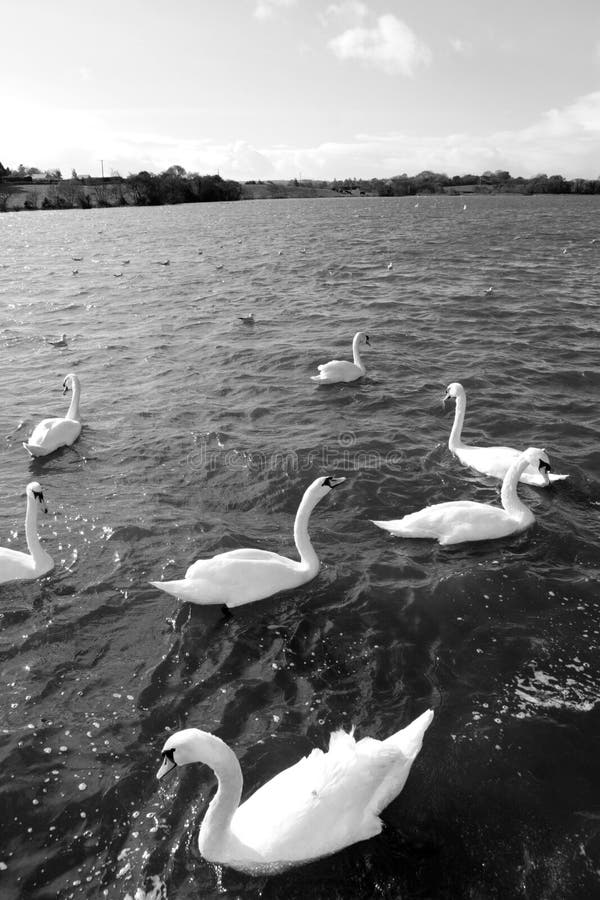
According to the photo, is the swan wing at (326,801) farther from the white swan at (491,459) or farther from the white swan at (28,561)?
the white swan at (491,459)

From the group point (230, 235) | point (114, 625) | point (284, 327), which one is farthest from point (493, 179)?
point (114, 625)

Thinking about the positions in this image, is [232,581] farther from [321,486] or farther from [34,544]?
[34,544]

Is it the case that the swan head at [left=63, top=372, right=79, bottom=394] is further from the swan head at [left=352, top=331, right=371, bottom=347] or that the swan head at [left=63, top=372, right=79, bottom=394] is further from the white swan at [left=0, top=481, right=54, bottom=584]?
the swan head at [left=352, top=331, right=371, bottom=347]

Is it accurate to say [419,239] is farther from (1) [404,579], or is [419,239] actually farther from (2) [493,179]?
(2) [493,179]

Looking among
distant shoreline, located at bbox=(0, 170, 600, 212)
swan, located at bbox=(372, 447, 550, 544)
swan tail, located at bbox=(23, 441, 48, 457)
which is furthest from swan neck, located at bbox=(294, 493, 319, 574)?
distant shoreline, located at bbox=(0, 170, 600, 212)

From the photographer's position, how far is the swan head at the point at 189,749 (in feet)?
12.7

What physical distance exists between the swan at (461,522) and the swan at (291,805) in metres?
3.55

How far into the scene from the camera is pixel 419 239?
131 feet

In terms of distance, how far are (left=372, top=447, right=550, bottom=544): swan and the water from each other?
0.16 m

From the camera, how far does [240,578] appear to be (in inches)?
249

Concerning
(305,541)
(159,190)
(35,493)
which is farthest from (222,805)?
(159,190)

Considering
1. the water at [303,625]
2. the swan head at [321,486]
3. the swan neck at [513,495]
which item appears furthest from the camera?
the swan neck at [513,495]

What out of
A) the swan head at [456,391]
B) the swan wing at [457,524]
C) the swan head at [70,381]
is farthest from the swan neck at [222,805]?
the swan head at [70,381]

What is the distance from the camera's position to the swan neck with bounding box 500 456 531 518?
784 cm
